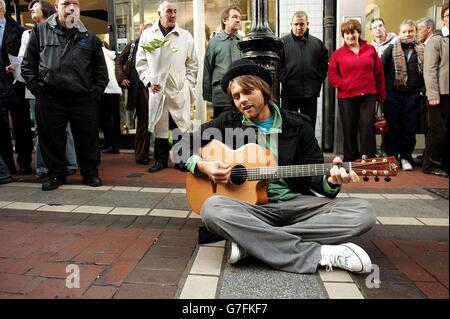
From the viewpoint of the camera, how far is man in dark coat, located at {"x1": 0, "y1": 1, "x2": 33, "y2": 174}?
5230mm

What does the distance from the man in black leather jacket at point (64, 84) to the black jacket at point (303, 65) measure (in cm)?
246

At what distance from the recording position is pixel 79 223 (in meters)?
3.59

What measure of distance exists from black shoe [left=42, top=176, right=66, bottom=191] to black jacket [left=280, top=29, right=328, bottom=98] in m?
3.17

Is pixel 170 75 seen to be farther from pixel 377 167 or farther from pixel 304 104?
pixel 377 167

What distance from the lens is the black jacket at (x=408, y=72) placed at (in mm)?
5605

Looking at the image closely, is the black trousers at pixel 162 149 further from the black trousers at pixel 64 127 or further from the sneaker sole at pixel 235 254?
the sneaker sole at pixel 235 254

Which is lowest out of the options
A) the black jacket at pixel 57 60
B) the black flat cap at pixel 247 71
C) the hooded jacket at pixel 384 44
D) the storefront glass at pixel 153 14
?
the black flat cap at pixel 247 71

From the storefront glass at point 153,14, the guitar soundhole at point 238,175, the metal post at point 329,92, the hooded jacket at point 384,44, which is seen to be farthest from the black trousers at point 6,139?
the hooded jacket at point 384,44

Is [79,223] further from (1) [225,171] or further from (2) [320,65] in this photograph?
(2) [320,65]

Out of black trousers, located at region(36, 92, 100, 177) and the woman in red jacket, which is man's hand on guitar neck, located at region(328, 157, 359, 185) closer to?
black trousers, located at region(36, 92, 100, 177)

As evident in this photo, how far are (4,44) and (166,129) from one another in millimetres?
2200

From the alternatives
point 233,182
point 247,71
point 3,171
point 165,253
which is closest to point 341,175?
point 233,182

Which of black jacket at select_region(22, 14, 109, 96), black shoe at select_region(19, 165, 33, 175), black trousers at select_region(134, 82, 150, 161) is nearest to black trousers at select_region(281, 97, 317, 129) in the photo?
black trousers at select_region(134, 82, 150, 161)

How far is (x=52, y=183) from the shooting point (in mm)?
4844
